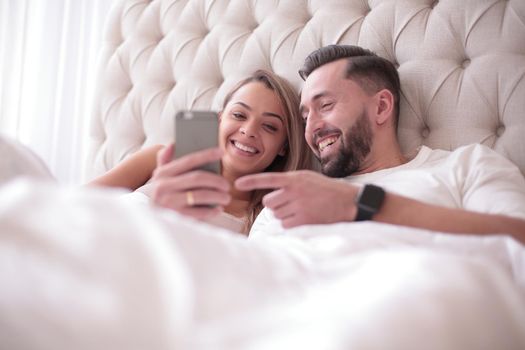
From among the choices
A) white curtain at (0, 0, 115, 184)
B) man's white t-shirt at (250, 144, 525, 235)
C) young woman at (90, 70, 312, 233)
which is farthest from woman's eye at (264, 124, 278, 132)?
white curtain at (0, 0, 115, 184)

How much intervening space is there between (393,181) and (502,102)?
1.06 feet

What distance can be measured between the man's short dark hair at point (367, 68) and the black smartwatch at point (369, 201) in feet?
1.44

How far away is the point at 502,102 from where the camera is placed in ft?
3.14

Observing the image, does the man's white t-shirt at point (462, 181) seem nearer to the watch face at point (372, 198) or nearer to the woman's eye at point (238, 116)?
the watch face at point (372, 198)

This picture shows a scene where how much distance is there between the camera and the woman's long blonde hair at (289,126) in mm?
1216

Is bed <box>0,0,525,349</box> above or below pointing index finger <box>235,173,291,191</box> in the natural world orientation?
above

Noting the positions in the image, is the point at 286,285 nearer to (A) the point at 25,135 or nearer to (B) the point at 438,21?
(B) the point at 438,21

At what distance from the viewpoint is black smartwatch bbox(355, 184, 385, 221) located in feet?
2.38

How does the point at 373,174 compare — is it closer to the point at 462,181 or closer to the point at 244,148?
the point at 462,181

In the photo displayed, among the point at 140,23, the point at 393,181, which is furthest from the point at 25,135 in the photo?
the point at 393,181

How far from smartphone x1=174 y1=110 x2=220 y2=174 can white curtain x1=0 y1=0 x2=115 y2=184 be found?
1.60 meters

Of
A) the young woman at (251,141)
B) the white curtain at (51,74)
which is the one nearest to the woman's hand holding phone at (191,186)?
the young woman at (251,141)

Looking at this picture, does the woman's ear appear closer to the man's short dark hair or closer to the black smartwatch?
the man's short dark hair

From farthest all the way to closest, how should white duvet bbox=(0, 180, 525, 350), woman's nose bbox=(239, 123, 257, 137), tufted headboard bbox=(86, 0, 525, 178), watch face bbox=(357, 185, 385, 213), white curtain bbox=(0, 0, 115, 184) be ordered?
white curtain bbox=(0, 0, 115, 184), woman's nose bbox=(239, 123, 257, 137), tufted headboard bbox=(86, 0, 525, 178), watch face bbox=(357, 185, 385, 213), white duvet bbox=(0, 180, 525, 350)
